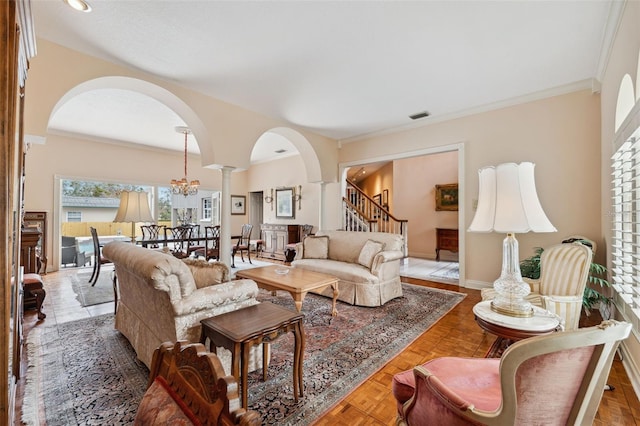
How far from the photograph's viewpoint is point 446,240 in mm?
6961

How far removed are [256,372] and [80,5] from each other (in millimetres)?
3203

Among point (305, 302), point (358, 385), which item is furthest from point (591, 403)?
point (305, 302)

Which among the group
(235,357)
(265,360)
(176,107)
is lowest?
(265,360)

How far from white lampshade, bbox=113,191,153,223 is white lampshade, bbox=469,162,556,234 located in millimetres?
4087

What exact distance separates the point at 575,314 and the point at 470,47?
2.63 m

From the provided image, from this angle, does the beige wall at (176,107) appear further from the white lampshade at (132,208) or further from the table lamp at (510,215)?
the table lamp at (510,215)

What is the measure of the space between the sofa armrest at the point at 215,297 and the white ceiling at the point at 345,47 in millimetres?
2253

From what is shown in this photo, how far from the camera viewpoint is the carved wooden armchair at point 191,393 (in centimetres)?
55

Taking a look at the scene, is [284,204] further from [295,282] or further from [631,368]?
[631,368]

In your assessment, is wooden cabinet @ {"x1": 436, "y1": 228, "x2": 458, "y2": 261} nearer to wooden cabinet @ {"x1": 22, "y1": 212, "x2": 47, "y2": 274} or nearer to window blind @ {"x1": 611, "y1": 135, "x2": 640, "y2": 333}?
window blind @ {"x1": 611, "y1": 135, "x2": 640, "y2": 333}

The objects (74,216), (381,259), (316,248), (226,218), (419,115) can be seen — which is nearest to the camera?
(381,259)

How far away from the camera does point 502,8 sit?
2281 millimetres

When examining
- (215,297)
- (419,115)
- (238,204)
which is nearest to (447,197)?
(419,115)

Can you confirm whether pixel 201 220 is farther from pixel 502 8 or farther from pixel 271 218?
pixel 502 8
